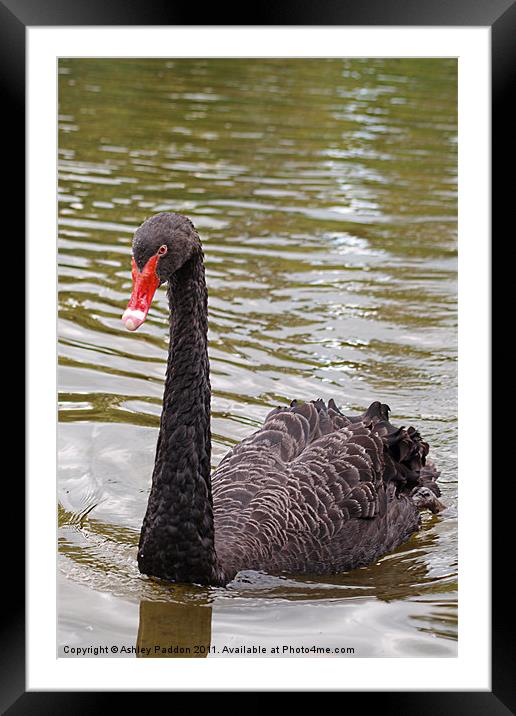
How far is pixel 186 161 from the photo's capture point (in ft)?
41.3

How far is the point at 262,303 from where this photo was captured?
913 centimetres

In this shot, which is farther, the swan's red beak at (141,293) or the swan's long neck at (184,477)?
the swan's long neck at (184,477)

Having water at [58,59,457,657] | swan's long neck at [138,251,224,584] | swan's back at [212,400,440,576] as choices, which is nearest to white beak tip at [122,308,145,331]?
swan's long neck at [138,251,224,584]

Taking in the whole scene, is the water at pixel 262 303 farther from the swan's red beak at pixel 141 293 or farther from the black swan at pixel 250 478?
the swan's red beak at pixel 141 293

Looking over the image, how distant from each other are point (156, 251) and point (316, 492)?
1493mm

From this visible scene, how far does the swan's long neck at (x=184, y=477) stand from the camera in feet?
16.5

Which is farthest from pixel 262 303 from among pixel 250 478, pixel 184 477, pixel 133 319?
pixel 133 319

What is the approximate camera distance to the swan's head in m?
4.61
